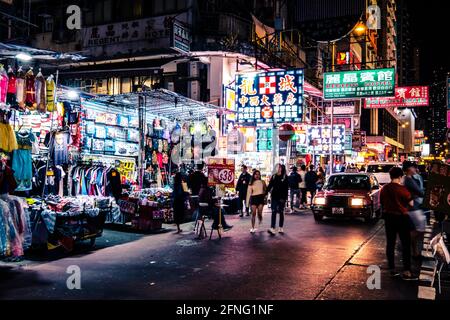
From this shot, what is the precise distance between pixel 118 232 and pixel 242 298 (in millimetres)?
7444

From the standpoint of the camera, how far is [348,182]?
17.1 m

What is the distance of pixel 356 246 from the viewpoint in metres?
11.1

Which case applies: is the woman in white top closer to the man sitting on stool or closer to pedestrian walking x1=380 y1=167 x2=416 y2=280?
the man sitting on stool

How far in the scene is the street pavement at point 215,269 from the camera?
6.80 meters

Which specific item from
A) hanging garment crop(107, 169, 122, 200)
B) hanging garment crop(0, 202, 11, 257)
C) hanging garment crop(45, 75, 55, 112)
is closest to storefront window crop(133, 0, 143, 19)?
hanging garment crop(107, 169, 122, 200)

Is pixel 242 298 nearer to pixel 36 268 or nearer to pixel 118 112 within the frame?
pixel 36 268

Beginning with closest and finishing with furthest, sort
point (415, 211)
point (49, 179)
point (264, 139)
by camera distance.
A: point (415, 211) → point (49, 179) → point (264, 139)

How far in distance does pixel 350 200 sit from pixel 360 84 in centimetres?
1054

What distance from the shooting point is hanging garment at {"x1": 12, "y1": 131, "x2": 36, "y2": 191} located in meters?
9.59

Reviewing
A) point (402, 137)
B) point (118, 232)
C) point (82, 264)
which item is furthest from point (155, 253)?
point (402, 137)

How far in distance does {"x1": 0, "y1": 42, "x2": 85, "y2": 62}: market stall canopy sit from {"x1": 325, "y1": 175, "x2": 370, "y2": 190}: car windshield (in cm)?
1064

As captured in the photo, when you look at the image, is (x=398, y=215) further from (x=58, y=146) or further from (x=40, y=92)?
(x=58, y=146)

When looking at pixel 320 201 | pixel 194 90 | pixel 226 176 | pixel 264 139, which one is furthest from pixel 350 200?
pixel 194 90

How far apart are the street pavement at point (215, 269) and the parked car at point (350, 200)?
8.63ft
